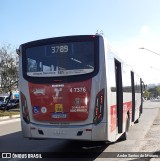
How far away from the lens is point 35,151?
1154 centimetres

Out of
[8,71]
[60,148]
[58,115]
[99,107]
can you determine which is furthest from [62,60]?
[8,71]

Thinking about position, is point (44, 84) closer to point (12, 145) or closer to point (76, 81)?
point (76, 81)

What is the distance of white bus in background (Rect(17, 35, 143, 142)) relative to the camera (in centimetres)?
957

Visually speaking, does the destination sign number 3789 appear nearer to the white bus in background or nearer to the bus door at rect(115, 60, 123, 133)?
the white bus in background

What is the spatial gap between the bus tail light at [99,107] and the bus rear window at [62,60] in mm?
668

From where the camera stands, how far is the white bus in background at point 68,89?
9.57m

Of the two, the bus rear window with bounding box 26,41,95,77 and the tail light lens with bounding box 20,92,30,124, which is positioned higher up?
the bus rear window with bounding box 26,41,95,77

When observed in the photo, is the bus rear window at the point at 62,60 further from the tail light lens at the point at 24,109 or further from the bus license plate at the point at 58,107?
the bus license plate at the point at 58,107

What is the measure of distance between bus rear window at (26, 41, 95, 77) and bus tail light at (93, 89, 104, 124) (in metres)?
0.67

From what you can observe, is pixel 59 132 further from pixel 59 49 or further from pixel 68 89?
pixel 59 49

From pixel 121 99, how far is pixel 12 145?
4.14 m

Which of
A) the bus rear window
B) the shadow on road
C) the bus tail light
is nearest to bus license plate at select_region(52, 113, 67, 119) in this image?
the bus tail light

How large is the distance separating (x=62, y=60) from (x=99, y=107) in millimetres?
1600

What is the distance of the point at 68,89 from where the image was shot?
32.2 ft
